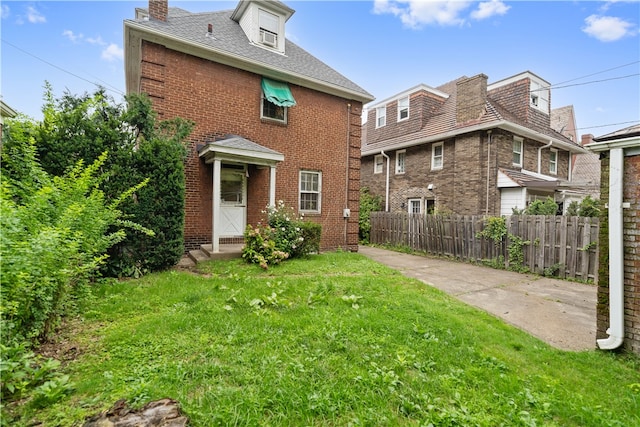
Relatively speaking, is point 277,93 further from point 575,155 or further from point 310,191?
point 575,155

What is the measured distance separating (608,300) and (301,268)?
17.2 feet

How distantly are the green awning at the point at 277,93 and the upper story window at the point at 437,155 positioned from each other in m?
8.34

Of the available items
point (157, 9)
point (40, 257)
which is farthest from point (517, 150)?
point (40, 257)

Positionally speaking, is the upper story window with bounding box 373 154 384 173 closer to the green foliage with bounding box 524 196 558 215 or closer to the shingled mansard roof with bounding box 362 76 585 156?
the shingled mansard roof with bounding box 362 76 585 156

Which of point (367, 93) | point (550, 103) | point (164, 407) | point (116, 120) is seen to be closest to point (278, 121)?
point (367, 93)

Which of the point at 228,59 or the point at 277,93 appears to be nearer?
the point at 228,59

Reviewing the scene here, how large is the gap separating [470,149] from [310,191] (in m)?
7.66

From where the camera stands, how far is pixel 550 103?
14.9m

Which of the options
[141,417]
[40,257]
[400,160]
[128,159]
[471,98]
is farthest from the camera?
[400,160]

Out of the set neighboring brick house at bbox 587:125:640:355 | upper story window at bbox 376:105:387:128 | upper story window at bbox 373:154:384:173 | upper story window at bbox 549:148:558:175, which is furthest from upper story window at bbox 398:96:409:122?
neighboring brick house at bbox 587:125:640:355

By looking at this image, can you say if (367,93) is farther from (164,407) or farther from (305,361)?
(164,407)

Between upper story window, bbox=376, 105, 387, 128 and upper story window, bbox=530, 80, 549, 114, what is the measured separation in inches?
289

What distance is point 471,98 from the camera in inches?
516

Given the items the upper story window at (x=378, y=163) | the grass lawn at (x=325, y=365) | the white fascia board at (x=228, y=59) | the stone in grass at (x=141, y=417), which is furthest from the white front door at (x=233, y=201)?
the upper story window at (x=378, y=163)
